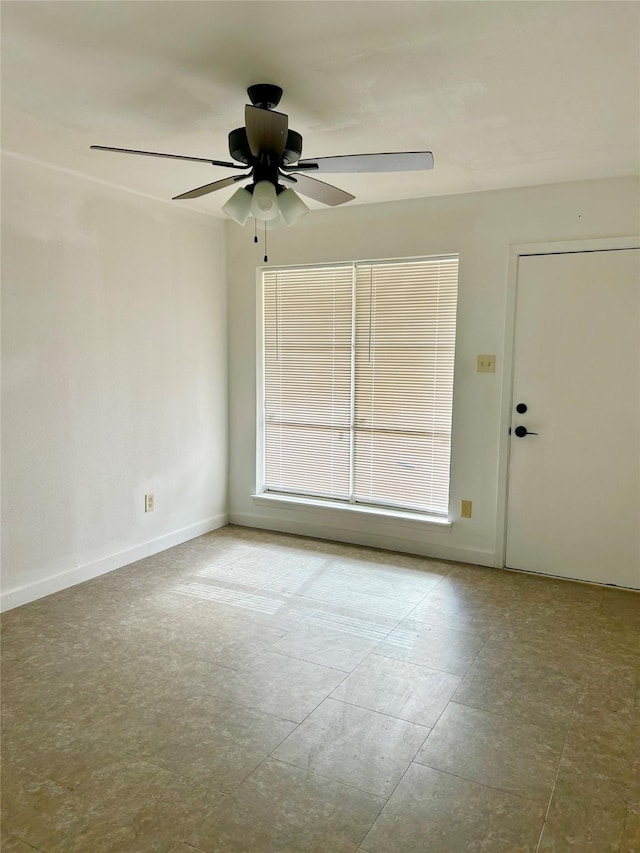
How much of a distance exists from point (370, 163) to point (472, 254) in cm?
175

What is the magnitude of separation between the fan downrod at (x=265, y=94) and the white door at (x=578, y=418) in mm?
2038

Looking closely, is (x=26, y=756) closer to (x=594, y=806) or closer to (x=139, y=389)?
(x=594, y=806)

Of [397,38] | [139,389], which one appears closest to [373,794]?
[397,38]

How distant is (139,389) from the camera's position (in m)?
3.93

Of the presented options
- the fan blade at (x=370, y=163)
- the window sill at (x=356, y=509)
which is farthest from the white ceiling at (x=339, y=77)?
the window sill at (x=356, y=509)

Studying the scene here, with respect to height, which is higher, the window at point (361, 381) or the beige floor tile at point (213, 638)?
the window at point (361, 381)

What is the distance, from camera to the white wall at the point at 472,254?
353 centimetres

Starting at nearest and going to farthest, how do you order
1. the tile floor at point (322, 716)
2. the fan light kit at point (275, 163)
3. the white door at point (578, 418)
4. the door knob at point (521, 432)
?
the tile floor at point (322, 716)
the fan light kit at point (275, 163)
the white door at point (578, 418)
the door knob at point (521, 432)

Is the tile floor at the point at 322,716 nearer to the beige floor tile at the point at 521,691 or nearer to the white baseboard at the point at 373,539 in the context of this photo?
the beige floor tile at the point at 521,691

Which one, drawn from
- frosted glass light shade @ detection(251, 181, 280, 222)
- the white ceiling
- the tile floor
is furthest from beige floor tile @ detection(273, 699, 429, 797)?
the white ceiling

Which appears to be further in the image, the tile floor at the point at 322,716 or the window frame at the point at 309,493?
the window frame at the point at 309,493

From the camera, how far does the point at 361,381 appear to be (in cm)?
432

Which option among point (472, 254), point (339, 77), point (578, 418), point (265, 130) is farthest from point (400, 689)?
point (472, 254)

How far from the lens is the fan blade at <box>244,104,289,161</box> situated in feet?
6.46
